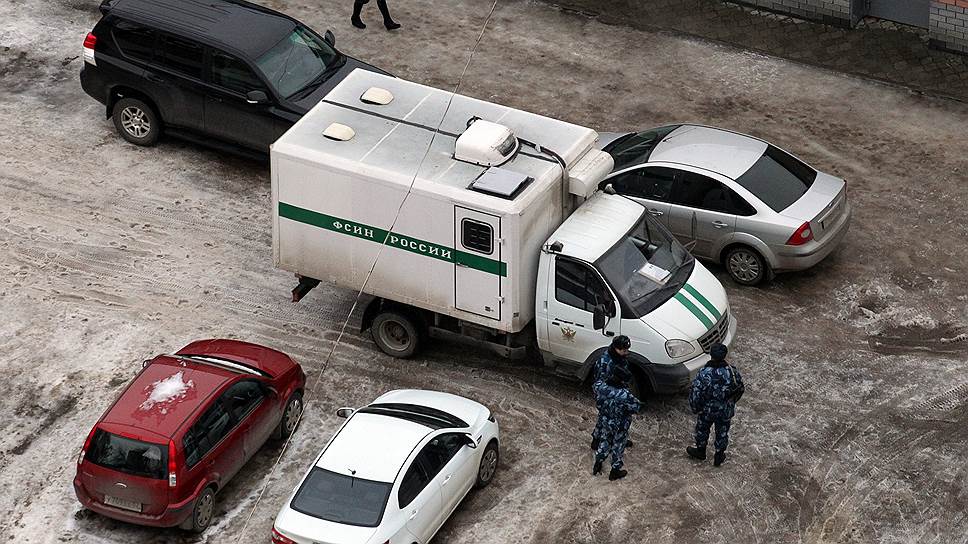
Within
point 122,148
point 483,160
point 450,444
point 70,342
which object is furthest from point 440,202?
point 122,148

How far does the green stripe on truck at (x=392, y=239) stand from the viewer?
14320mm

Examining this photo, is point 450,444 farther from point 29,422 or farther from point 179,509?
point 29,422

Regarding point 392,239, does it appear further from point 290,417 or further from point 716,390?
point 716,390

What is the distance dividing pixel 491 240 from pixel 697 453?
3.09m

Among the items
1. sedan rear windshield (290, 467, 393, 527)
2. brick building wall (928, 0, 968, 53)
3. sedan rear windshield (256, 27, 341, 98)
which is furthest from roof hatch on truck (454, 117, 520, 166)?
brick building wall (928, 0, 968, 53)

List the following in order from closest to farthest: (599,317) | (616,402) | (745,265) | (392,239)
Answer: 1. (616,402)
2. (599,317)
3. (392,239)
4. (745,265)

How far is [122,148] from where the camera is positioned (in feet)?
64.0

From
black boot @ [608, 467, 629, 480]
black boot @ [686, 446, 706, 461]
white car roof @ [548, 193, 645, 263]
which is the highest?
white car roof @ [548, 193, 645, 263]

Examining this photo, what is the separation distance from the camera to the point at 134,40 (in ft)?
62.1

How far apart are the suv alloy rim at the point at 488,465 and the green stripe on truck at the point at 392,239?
1912mm

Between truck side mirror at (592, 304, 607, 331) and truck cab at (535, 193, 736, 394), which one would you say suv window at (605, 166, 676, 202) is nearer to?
truck cab at (535, 193, 736, 394)

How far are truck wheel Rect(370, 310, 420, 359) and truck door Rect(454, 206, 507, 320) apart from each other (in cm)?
85

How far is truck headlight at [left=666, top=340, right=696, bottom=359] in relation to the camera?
14203 mm

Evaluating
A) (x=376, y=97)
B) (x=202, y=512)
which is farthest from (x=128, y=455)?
(x=376, y=97)
